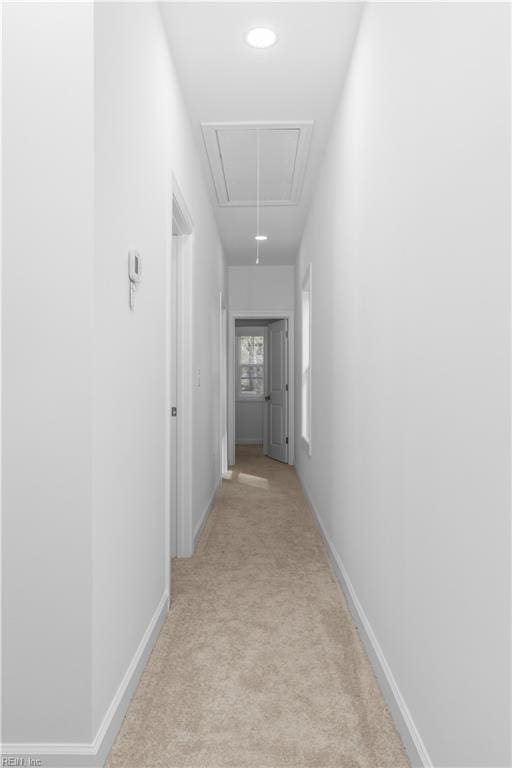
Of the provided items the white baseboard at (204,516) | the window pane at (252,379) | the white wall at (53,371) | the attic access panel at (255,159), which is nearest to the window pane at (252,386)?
the window pane at (252,379)

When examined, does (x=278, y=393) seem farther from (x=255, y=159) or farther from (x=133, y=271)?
(x=133, y=271)

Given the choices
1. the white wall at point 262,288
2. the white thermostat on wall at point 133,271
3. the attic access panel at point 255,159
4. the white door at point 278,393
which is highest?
the attic access panel at point 255,159

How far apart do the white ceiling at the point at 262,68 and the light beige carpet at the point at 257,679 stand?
2.75 m

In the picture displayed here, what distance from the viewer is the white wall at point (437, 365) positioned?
3.36ft

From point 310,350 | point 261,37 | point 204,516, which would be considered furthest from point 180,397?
point 261,37

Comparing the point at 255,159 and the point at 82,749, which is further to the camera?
the point at 255,159

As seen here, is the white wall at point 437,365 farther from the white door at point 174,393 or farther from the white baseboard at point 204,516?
the white baseboard at point 204,516

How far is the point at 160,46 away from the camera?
237cm

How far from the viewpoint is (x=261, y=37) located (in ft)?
8.21

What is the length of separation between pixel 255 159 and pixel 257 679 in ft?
10.8

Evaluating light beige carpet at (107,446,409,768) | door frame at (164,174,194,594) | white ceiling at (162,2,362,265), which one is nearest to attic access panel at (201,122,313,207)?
white ceiling at (162,2,362,265)

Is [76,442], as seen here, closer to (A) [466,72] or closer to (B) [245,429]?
(A) [466,72]

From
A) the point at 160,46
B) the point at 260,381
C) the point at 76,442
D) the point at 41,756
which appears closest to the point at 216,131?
the point at 160,46

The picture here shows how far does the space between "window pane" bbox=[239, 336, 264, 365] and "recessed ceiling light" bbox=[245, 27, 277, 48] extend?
7120mm
